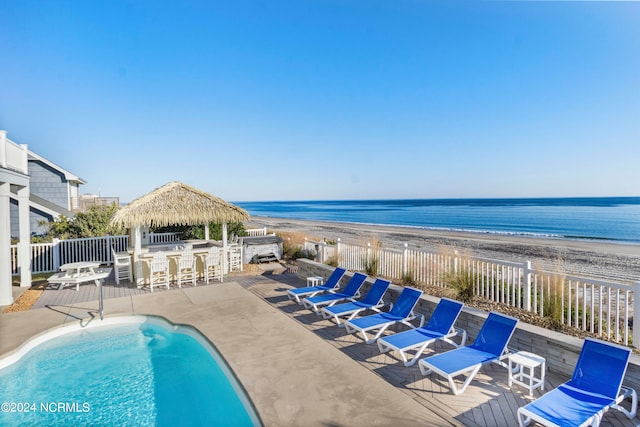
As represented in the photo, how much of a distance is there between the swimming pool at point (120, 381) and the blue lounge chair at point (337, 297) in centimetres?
226

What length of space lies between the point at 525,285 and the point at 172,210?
8834 mm

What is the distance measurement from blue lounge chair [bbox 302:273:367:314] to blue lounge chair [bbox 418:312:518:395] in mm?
2732

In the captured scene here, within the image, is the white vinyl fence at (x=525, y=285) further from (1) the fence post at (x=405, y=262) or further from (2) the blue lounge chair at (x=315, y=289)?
(2) the blue lounge chair at (x=315, y=289)

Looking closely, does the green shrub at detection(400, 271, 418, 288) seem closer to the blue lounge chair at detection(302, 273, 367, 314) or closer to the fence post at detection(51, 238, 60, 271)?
the blue lounge chair at detection(302, 273, 367, 314)

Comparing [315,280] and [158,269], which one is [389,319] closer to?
[315,280]

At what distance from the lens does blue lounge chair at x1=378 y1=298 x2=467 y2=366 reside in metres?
4.44

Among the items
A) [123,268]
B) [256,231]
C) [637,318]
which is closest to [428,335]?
[637,318]

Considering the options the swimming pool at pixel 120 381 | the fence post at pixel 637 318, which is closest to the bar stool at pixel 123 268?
the swimming pool at pixel 120 381

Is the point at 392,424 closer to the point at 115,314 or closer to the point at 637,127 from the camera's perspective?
the point at 115,314

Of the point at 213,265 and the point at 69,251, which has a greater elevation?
the point at 69,251

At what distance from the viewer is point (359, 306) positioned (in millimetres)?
6191

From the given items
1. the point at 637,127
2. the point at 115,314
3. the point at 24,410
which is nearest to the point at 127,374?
the point at 24,410

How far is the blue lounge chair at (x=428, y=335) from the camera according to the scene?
14.6ft

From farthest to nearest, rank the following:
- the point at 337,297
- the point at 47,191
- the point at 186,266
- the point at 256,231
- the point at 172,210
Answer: the point at 47,191
the point at 256,231
the point at 172,210
the point at 186,266
the point at 337,297
